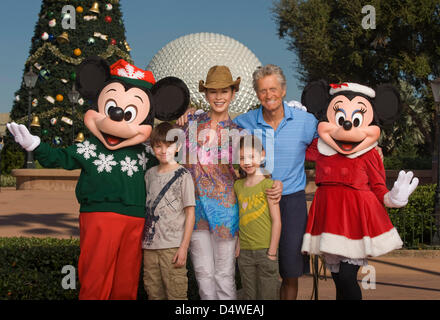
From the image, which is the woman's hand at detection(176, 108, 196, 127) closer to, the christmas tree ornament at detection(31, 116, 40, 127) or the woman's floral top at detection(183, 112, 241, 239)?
the woman's floral top at detection(183, 112, 241, 239)

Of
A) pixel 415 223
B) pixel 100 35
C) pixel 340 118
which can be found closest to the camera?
pixel 340 118

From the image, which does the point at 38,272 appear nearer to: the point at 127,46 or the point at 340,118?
the point at 340,118

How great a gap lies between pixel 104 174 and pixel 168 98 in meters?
0.85

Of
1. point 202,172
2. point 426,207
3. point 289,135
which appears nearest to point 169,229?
point 202,172

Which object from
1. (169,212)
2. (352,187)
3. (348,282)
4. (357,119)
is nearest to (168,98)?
(169,212)

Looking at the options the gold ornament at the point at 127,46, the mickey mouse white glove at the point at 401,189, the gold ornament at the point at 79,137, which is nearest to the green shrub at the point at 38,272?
the mickey mouse white glove at the point at 401,189

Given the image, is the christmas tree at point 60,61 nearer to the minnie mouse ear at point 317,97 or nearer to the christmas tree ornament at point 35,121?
the christmas tree ornament at point 35,121

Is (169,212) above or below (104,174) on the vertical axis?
below

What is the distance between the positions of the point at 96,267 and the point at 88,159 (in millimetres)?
862

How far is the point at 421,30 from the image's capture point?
23.4 m

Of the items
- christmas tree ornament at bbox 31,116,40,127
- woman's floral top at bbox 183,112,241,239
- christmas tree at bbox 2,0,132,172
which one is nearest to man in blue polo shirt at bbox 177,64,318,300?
woman's floral top at bbox 183,112,241,239

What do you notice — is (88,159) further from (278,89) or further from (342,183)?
(342,183)

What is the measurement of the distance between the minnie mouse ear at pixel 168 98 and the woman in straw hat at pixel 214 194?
164mm

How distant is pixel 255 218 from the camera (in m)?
4.00
